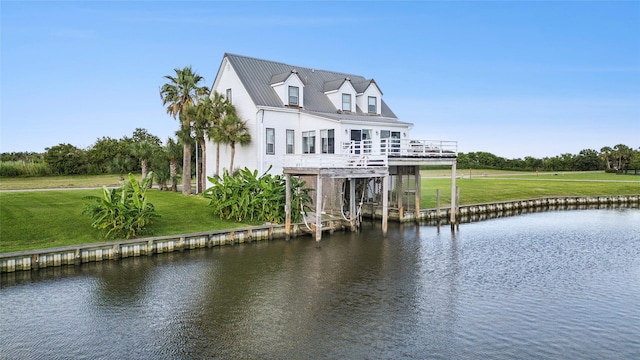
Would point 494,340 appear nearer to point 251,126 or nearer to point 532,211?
point 251,126

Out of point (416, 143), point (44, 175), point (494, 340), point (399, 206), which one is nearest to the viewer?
point (494, 340)

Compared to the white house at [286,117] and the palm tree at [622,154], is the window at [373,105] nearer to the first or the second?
the white house at [286,117]

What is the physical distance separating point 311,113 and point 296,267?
1676 centimetres

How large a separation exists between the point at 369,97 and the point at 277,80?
9499 millimetres

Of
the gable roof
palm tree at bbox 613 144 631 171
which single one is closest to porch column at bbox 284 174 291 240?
the gable roof

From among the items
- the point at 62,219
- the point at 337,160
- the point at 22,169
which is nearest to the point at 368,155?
the point at 337,160

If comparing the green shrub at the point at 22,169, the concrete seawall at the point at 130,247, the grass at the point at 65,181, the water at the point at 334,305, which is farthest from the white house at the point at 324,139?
the green shrub at the point at 22,169

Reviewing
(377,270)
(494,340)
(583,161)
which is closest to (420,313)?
(494,340)

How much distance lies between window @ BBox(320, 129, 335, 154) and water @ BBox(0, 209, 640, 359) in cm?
985

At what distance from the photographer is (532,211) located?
4638cm

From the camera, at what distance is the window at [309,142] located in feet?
118

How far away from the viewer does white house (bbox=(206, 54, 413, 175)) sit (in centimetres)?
3488

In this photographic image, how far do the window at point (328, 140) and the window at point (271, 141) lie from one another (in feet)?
11.9

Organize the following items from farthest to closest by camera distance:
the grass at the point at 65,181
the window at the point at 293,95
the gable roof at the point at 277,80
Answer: the grass at the point at 65,181, the window at the point at 293,95, the gable roof at the point at 277,80
